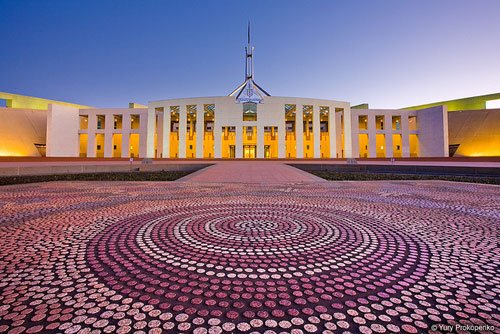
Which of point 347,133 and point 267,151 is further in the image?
point 267,151

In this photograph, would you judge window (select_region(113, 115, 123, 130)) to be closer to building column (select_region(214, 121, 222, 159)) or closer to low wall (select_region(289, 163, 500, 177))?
building column (select_region(214, 121, 222, 159))

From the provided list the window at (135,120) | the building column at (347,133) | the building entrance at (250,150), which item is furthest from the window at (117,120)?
the building column at (347,133)

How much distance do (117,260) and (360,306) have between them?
2.14m

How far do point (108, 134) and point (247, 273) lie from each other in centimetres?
4279

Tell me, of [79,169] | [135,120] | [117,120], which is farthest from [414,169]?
[117,120]

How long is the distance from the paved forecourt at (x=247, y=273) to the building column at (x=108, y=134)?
38954mm

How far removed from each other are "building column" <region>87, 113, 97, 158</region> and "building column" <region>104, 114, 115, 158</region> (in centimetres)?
169

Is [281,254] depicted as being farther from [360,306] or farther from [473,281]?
[473,281]

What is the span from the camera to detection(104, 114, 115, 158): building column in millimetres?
37938

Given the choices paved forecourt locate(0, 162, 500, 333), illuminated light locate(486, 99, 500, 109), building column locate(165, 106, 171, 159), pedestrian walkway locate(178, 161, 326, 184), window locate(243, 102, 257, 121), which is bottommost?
Answer: paved forecourt locate(0, 162, 500, 333)

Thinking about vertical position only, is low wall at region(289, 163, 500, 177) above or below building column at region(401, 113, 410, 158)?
below

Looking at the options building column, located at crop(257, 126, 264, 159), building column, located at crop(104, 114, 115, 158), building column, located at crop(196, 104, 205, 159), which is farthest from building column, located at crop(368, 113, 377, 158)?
building column, located at crop(104, 114, 115, 158)

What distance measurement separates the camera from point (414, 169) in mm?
15320

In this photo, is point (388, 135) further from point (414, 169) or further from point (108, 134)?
point (108, 134)
